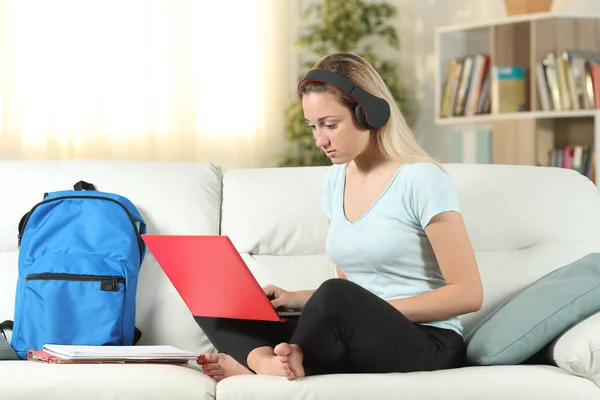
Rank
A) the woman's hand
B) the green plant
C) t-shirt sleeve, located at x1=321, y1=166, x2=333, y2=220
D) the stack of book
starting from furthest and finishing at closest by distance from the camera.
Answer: the green plant → t-shirt sleeve, located at x1=321, y1=166, x2=333, y2=220 → the woman's hand → the stack of book

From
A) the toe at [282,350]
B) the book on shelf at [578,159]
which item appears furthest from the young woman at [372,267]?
the book on shelf at [578,159]

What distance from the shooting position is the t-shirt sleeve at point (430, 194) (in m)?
1.67

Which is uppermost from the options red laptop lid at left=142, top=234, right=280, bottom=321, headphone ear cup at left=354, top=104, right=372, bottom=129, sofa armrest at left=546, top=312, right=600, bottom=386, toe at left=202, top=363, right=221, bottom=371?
headphone ear cup at left=354, top=104, right=372, bottom=129

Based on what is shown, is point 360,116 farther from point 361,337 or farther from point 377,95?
point 361,337

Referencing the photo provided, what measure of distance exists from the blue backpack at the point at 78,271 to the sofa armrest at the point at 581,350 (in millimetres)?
1017

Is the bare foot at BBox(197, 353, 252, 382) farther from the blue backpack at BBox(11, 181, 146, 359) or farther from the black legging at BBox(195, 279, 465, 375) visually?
the blue backpack at BBox(11, 181, 146, 359)

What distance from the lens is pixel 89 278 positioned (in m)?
2.04

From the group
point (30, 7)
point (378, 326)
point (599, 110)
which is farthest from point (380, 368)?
point (30, 7)

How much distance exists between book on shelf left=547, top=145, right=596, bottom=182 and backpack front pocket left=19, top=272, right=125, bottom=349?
86.4 inches

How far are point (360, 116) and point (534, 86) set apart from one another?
2087 mm

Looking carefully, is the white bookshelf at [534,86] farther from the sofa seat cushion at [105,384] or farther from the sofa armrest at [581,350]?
the sofa seat cushion at [105,384]

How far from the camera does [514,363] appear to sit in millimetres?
1722

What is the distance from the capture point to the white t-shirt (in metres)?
1.71

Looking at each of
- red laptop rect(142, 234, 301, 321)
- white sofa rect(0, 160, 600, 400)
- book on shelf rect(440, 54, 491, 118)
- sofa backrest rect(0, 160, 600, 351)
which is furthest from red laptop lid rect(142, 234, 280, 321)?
book on shelf rect(440, 54, 491, 118)
